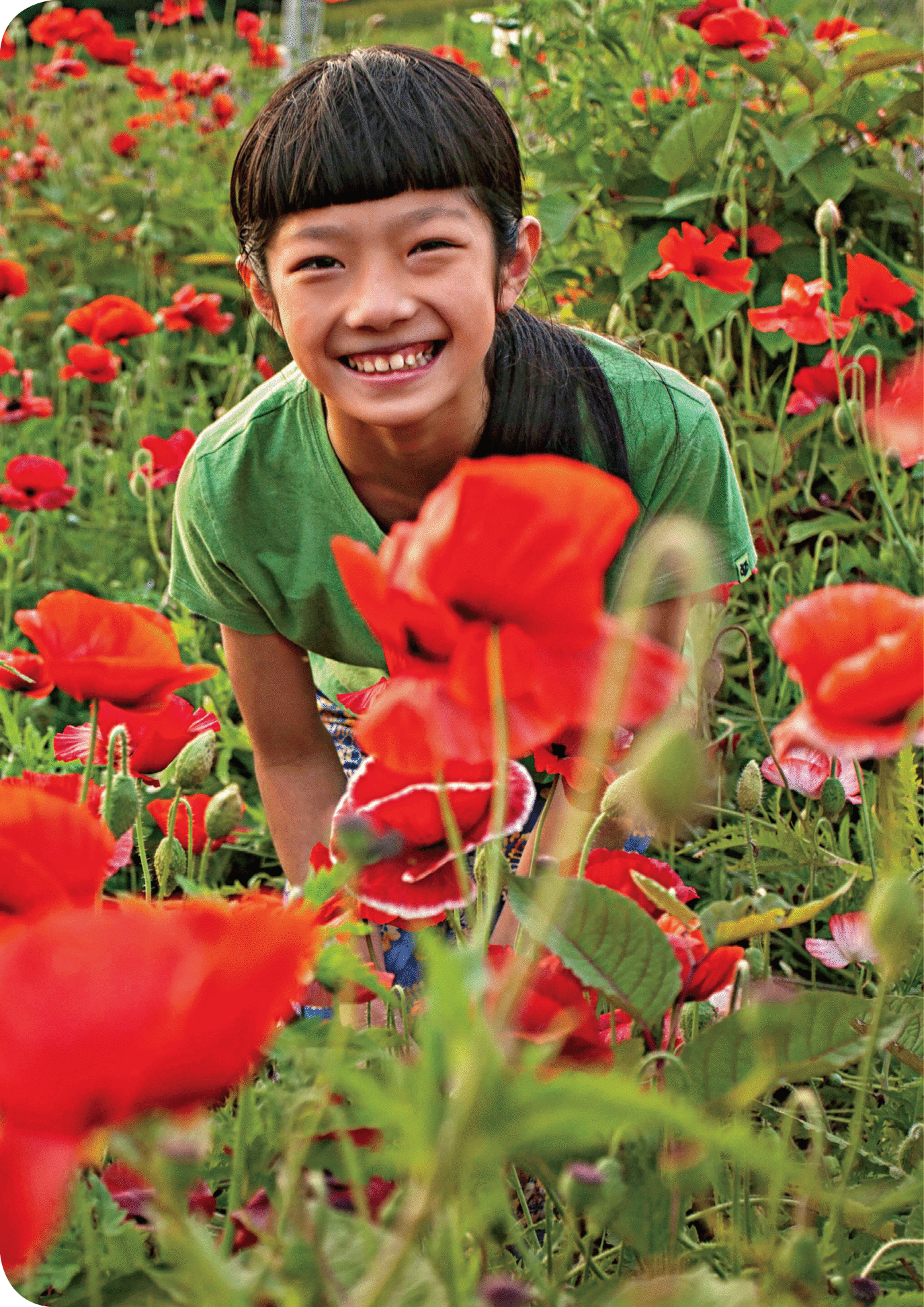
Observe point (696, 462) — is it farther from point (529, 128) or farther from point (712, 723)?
point (529, 128)

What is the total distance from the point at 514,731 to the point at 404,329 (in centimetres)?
68

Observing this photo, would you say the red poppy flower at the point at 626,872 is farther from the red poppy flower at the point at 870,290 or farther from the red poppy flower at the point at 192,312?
the red poppy flower at the point at 192,312

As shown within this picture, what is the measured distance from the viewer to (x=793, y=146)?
2057 mm

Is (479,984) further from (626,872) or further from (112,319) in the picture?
(112,319)

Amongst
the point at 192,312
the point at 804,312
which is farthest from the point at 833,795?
the point at 192,312

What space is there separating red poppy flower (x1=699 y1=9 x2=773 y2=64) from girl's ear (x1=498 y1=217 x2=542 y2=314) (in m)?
0.88

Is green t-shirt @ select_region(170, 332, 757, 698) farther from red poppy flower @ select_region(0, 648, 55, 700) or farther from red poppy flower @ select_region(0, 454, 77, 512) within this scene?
red poppy flower @ select_region(0, 454, 77, 512)

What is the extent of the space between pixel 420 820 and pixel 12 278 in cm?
226

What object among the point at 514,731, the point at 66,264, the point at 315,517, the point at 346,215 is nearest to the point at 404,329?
the point at 346,215

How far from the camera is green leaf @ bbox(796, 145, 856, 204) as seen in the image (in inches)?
80.4

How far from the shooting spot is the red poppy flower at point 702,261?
1782 mm

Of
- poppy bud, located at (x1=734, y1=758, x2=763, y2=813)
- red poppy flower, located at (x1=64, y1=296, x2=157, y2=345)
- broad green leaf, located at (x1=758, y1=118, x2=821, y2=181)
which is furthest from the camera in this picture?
red poppy flower, located at (x1=64, y1=296, x2=157, y2=345)

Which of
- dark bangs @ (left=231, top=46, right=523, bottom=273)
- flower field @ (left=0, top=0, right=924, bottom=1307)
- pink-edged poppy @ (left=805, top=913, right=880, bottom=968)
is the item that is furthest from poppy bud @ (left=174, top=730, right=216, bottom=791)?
dark bangs @ (left=231, top=46, right=523, bottom=273)

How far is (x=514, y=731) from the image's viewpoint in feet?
1.36
